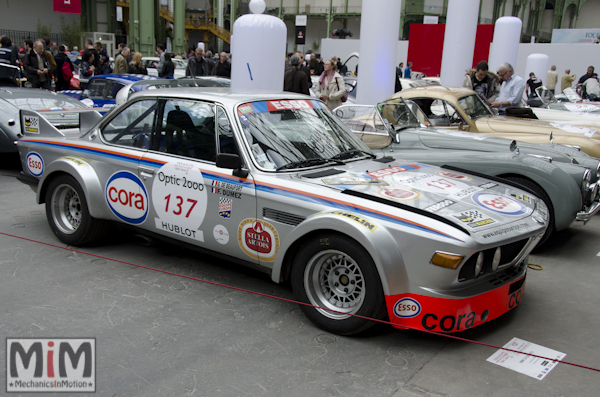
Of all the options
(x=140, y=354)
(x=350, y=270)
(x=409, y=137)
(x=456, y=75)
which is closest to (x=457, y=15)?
(x=456, y=75)

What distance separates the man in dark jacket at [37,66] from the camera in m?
12.3

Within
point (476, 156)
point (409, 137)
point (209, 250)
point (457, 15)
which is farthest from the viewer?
point (457, 15)

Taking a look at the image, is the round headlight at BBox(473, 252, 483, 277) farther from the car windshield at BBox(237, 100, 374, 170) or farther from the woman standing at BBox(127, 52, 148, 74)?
the woman standing at BBox(127, 52, 148, 74)

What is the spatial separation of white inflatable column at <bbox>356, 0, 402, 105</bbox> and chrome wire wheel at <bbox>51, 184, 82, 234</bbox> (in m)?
6.52

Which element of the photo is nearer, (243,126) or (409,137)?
(243,126)

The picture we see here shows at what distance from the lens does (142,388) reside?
2.88m

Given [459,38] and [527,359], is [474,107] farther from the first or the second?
[459,38]

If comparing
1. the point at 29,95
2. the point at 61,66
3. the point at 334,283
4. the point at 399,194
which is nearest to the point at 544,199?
the point at 399,194

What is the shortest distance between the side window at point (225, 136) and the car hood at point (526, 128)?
4835mm

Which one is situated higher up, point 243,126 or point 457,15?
point 457,15

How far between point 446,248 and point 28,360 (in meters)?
2.63

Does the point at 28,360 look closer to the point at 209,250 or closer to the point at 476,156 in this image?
the point at 209,250

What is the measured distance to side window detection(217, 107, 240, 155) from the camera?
13.3ft

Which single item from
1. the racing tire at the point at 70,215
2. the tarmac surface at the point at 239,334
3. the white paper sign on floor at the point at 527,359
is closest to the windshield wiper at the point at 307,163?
the tarmac surface at the point at 239,334
